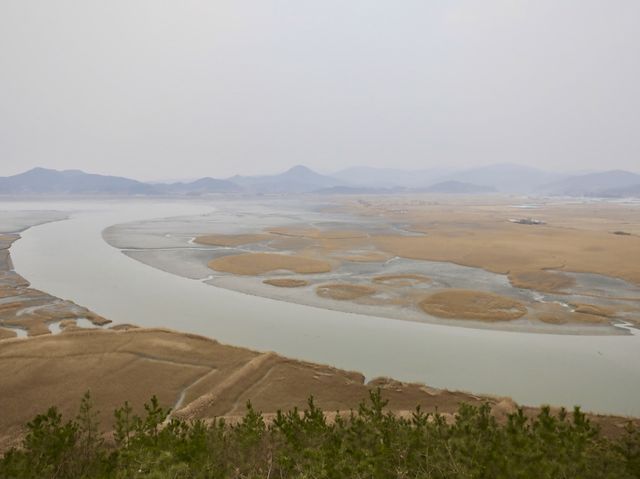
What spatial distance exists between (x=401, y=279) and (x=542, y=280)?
15552 mm

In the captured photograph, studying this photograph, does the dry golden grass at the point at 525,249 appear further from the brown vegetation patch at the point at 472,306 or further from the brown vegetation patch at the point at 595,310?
the brown vegetation patch at the point at 595,310

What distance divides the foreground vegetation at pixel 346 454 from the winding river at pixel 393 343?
522 inches

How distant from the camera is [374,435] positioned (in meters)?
13.1

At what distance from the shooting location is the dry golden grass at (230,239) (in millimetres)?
74969

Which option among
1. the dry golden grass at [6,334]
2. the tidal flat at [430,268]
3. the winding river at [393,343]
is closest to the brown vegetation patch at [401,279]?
the tidal flat at [430,268]

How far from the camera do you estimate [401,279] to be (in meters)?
50.6

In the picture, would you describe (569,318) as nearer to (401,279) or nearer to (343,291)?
(401,279)

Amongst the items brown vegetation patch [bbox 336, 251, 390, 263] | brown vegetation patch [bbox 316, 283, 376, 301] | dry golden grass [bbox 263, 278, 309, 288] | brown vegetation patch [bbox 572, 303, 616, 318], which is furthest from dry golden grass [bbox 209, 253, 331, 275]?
brown vegetation patch [bbox 572, 303, 616, 318]

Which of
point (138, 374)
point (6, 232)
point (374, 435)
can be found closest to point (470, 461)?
point (374, 435)

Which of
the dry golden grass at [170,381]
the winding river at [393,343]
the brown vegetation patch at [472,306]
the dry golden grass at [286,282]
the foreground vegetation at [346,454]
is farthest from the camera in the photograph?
the dry golden grass at [286,282]

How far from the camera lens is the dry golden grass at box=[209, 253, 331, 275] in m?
55.2

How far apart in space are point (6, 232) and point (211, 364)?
8216 cm

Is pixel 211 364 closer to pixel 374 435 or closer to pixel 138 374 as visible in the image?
pixel 138 374

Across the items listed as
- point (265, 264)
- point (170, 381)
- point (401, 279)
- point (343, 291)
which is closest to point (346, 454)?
point (170, 381)
